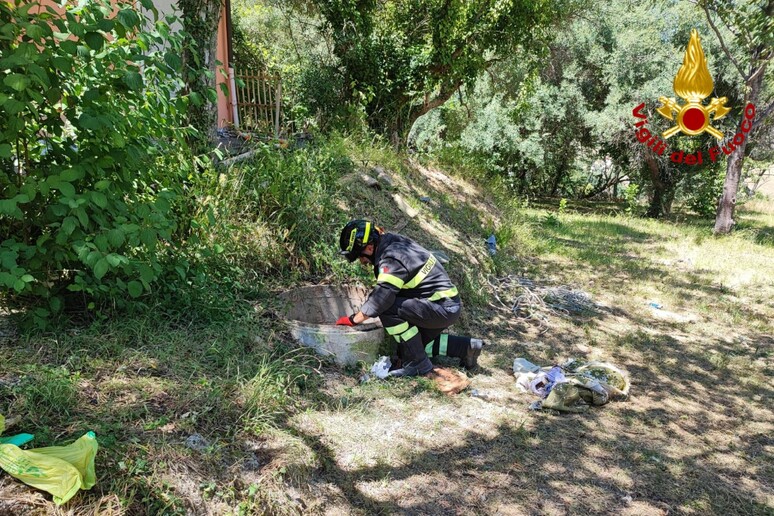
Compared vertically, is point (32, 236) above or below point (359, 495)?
above

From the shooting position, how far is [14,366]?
111 inches

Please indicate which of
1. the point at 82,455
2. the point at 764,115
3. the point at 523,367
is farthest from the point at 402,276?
the point at 764,115

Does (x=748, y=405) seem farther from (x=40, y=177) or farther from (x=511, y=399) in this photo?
(x=40, y=177)

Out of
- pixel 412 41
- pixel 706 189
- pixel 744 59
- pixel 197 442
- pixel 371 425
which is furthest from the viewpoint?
pixel 706 189

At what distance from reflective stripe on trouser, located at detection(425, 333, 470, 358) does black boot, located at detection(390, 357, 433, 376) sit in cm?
29

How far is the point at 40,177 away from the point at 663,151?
16.0m

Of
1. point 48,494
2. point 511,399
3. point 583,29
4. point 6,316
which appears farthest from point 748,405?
point 583,29

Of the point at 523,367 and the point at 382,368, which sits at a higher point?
the point at 382,368

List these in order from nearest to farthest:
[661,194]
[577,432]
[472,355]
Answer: [577,432] → [472,355] → [661,194]

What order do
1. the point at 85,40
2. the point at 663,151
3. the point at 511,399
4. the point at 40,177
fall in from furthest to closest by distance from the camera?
the point at 663,151 → the point at 511,399 → the point at 40,177 → the point at 85,40

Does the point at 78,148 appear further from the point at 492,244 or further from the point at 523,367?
the point at 492,244

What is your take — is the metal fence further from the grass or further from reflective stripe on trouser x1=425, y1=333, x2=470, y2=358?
reflective stripe on trouser x1=425, y1=333, x2=470, y2=358

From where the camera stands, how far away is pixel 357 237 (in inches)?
166

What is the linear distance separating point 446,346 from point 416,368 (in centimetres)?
46
